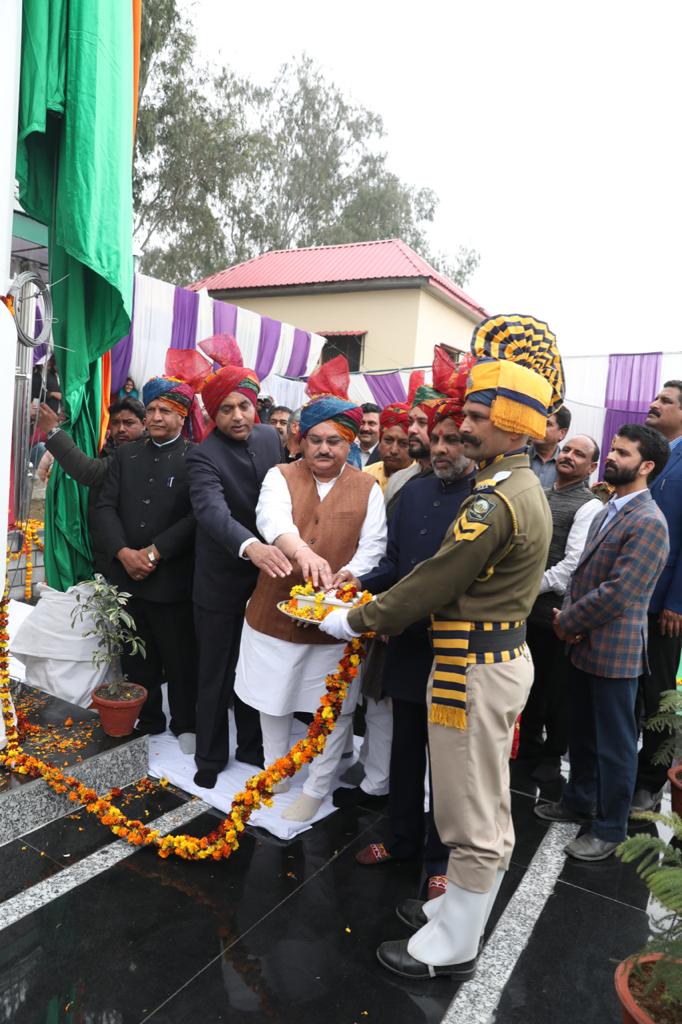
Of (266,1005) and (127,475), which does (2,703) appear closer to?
(127,475)

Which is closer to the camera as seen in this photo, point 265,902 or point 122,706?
point 265,902

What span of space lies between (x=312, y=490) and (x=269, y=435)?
0.69 metres

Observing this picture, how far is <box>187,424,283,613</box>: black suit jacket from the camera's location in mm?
3359

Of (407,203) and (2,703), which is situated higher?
(407,203)

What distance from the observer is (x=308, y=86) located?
80.9 ft

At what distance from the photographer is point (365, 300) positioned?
54.6 feet

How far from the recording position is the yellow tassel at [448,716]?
2209 millimetres

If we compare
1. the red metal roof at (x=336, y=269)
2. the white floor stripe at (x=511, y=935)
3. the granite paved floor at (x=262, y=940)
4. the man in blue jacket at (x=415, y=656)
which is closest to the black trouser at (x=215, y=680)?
the granite paved floor at (x=262, y=940)

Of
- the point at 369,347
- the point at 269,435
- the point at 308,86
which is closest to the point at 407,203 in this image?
the point at 308,86

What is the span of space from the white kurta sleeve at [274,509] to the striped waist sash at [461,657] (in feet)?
3.46

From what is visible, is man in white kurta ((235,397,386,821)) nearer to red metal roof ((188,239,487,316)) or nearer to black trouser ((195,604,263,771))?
black trouser ((195,604,263,771))

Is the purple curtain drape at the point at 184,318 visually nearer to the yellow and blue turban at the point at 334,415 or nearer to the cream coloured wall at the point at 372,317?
the yellow and blue turban at the point at 334,415

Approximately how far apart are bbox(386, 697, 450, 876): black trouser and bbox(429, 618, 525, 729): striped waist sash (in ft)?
2.01

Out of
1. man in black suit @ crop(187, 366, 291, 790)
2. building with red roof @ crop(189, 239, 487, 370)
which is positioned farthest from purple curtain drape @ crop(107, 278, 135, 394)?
building with red roof @ crop(189, 239, 487, 370)
